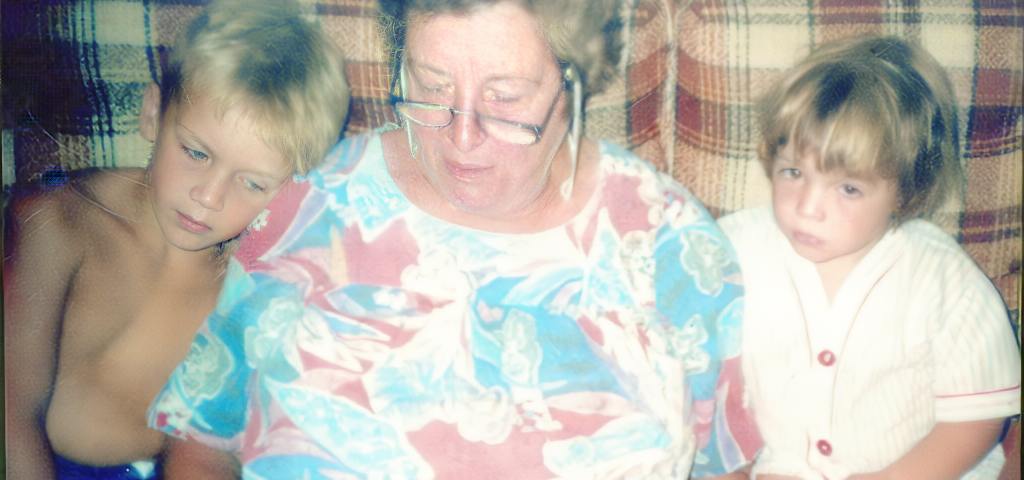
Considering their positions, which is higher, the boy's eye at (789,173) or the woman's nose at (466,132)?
the woman's nose at (466,132)

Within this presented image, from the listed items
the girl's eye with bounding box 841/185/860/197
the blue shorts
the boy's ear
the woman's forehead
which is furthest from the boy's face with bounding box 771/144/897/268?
the blue shorts

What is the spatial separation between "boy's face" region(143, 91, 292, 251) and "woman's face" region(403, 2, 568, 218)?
23 cm

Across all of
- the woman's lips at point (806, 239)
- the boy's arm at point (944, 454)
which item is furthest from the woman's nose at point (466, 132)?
the boy's arm at point (944, 454)

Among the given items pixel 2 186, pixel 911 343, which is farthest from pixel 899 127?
pixel 2 186

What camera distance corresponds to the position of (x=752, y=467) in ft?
3.51

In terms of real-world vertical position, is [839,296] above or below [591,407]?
above

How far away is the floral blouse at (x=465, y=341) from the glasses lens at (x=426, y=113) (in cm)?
8

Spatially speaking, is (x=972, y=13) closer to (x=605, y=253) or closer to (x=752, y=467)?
(x=605, y=253)

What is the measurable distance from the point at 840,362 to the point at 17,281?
127 centimetres

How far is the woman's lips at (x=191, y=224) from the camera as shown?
1034mm

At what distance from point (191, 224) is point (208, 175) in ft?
0.29

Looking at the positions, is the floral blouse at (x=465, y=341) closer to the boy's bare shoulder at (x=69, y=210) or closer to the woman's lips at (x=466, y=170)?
the woman's lips at (x=466, y=170)

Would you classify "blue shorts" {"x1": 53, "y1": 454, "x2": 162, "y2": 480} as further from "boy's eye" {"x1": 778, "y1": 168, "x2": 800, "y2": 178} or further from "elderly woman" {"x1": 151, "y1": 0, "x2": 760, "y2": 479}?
"boy's eye" {"x1": 778, "y1": 168, "x2": 800, "y2": 178}

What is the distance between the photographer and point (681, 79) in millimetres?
1057
